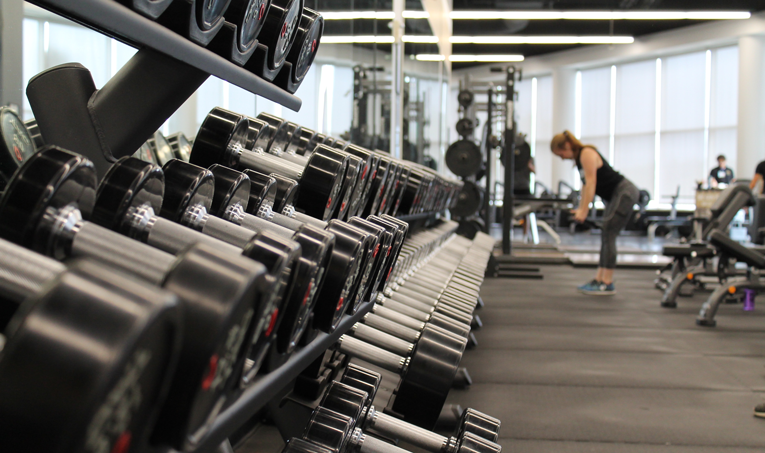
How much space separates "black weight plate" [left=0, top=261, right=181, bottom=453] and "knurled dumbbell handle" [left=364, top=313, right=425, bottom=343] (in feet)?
4.56

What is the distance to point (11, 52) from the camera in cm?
112

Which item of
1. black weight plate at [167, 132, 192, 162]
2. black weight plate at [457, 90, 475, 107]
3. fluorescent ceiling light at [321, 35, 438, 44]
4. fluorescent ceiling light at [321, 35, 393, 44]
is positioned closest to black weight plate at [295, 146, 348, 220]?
black weight plate at [167, 132, 192, 162]

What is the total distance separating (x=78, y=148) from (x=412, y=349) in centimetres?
92

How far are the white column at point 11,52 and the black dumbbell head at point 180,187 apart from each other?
57 cm

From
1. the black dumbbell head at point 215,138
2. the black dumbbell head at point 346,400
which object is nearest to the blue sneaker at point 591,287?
the black dumbbell head at point 346,400

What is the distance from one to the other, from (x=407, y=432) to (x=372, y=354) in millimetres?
255

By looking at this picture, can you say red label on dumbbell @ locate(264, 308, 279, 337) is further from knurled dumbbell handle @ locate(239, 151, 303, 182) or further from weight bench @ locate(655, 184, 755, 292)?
weight bench @ locate(655, 184, 755, 292)

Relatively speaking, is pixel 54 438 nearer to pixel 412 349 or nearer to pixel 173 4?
pixel 173 4

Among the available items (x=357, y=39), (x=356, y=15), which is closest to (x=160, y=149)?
(x=356, y=15)

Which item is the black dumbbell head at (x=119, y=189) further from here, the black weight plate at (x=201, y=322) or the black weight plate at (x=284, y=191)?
the black weight plate at (x=284, y=191)

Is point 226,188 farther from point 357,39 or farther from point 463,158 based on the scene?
point 463,158

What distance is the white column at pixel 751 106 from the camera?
34.7 ft

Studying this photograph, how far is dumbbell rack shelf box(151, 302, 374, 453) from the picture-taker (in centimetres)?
51

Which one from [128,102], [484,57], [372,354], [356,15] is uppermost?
[484,57]
